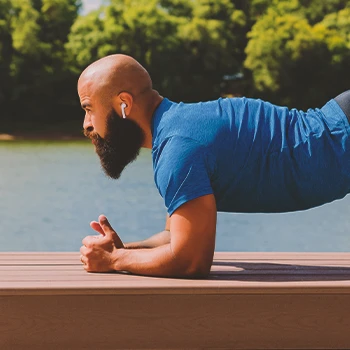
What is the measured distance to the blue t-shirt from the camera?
279 cm

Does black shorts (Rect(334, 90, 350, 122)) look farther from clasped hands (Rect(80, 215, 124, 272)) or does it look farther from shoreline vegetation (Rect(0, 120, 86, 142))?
shoreline vegetation (Rect(0, 120, 86, 142))

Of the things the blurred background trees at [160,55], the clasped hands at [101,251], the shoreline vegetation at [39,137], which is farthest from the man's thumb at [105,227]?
the blurred background trees at [160,55]

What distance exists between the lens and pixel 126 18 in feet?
127

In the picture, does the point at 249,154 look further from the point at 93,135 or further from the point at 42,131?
the point at 42,131

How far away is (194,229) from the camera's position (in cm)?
276

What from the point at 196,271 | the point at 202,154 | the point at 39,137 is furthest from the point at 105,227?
the point at 39,137

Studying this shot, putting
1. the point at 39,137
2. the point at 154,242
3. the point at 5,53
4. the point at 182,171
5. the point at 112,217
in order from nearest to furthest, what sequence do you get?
the point at 182,171 < the point at 154,242 < the point at 112,217 < the point at 39,137 < the point at 5,53

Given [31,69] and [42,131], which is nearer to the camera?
[42,131]

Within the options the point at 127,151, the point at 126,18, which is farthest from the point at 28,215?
the point at 126,18

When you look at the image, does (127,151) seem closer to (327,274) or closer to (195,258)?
(195,258)

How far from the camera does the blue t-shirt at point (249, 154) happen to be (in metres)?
2.79

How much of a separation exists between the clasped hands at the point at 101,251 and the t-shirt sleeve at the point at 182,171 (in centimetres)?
37

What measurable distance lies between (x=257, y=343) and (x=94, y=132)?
99 centimetres

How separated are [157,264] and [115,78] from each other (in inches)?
27.6
